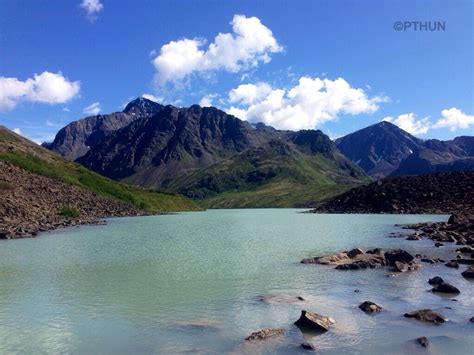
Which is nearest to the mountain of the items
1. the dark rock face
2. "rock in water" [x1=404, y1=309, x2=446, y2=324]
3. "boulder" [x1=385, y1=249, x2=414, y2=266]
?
"boulder" [x1=385, y1=249, x2=414, y2=266]

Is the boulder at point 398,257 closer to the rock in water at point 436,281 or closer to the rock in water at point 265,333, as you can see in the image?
the rock in water at point 436,281

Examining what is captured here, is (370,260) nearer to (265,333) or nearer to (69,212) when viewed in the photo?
(265,333)

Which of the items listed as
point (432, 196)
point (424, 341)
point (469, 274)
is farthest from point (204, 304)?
point (432, 196)

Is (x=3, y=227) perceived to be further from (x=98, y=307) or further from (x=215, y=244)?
(x=98, y=307)

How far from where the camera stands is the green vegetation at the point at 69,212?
140 meters

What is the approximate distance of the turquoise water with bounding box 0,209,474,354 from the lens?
944 inches

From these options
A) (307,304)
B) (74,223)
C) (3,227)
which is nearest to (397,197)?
(74,223)

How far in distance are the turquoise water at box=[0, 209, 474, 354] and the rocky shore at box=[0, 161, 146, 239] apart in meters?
47.9

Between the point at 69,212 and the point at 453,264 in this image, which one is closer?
the point at 453,264

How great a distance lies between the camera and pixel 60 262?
53656mm

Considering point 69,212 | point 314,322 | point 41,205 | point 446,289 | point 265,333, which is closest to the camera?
point 265,333

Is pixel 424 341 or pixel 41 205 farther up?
pixel 41 205

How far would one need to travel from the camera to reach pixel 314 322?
1021 inches

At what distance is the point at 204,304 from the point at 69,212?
122 metres
